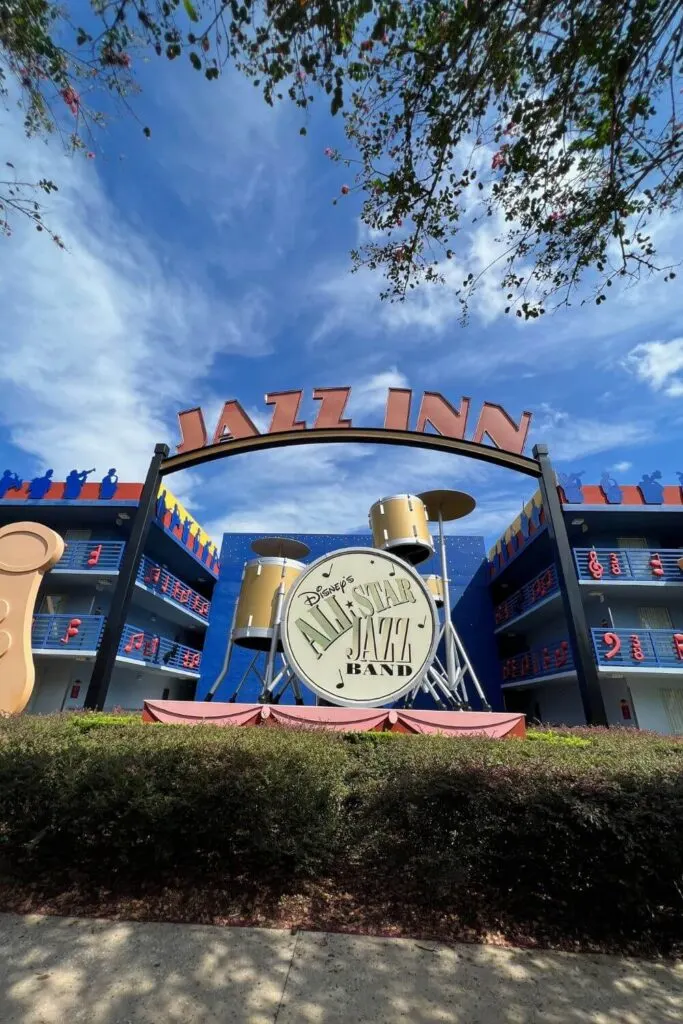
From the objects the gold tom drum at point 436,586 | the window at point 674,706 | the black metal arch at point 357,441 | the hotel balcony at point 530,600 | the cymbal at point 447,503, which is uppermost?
the black metal arch at point 357,441

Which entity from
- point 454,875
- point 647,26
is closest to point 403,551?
point 454,875

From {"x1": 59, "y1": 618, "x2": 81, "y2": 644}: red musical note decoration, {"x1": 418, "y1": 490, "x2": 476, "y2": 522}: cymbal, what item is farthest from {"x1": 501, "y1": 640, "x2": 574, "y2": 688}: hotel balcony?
{"x1": 59, "y1": 618, "x2": 81, "y2": 644}: red musical note decoration

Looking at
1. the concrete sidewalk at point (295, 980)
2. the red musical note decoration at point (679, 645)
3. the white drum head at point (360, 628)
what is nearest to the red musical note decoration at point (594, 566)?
the red musical note decoration at point (679, 645)

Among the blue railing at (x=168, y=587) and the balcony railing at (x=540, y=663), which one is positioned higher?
the blue railing at (x=168, y=587)

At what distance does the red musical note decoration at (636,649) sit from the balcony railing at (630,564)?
1784 mm

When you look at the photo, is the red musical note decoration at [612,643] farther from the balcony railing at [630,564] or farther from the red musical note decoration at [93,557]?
the red musical note decoration at [93,557]

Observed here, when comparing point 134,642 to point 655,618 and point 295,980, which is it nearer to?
point 295,980

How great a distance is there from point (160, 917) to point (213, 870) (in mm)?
500

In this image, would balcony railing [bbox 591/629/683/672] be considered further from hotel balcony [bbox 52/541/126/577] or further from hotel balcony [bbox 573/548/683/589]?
hotel balcony [bbox 52/541/126/577]

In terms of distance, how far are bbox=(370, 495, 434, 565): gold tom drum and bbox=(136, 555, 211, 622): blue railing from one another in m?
9.04

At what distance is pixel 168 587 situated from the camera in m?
19.1

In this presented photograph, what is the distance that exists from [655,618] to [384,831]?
15649mm

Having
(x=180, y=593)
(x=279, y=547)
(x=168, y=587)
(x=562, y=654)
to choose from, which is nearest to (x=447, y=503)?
(x=279, y=547)

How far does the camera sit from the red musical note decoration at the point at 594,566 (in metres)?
15.3
